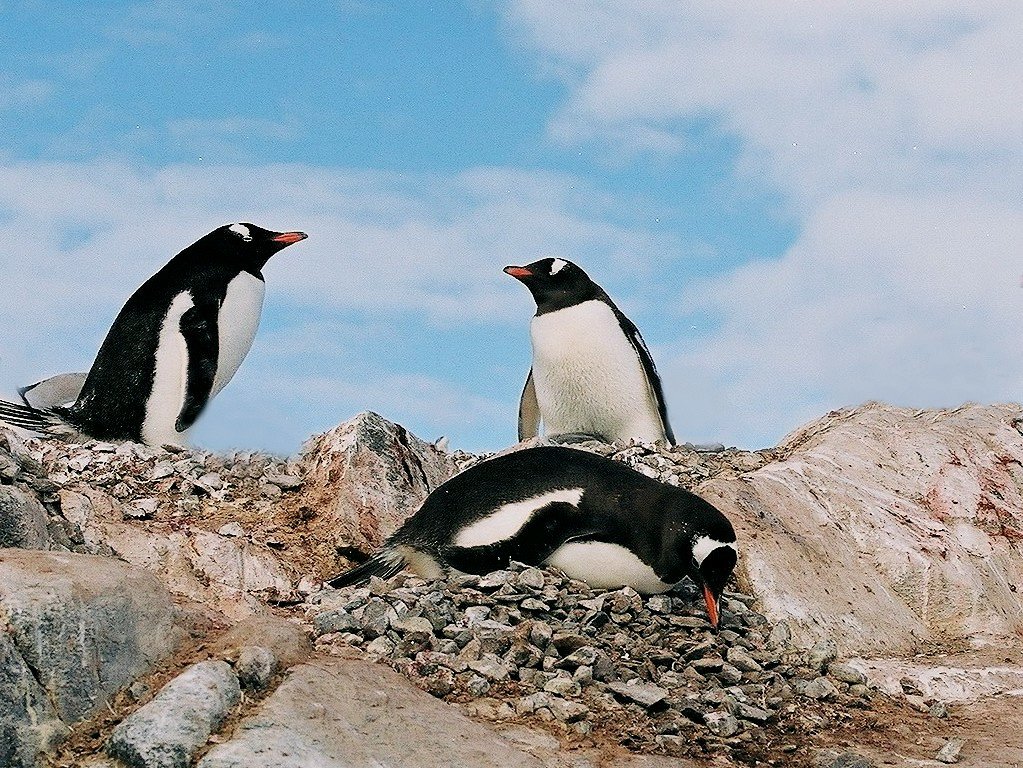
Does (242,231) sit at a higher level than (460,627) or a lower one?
higher

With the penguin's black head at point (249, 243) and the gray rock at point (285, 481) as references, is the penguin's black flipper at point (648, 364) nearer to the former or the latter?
the penguin's black head at point (249, 243)

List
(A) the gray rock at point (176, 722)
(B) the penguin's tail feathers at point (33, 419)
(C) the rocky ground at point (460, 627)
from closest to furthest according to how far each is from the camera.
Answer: (A) the gray rock at point (176, 722)
(C) the rocky ground at point (460, 627)
(B) the penguin's tail feathers at point (33, 419)

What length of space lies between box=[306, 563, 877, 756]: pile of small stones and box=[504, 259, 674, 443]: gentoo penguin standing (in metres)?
3.32

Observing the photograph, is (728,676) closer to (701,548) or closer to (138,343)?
(701,548)

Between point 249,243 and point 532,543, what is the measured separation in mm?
4499

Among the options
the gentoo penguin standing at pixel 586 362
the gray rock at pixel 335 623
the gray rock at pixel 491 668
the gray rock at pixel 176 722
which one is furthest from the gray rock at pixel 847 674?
the gentoo penguin standing at pixel 586 362

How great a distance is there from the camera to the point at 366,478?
7477 mm

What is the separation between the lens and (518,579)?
5.64 metres

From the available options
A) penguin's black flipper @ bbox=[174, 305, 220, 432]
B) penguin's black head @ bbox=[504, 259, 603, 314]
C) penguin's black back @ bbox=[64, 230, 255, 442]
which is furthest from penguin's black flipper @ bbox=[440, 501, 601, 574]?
penguin's black back @ bbox=[64, 230, 255, 442]

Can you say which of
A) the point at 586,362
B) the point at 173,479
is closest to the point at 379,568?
the point at 173,479

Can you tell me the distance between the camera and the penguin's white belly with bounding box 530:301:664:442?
30.2 feet

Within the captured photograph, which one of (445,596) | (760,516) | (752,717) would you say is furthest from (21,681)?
(760,516)

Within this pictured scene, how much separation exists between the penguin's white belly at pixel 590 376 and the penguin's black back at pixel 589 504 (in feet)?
9.97

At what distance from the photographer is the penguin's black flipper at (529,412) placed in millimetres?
10391
